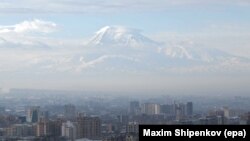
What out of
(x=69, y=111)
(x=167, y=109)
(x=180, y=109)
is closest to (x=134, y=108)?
(x=167, y=109)

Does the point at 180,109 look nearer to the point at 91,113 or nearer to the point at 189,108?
the point at 189,108

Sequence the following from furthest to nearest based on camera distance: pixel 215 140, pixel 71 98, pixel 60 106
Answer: pixel 71 98 → pixel 60 106 → pixel 215 140

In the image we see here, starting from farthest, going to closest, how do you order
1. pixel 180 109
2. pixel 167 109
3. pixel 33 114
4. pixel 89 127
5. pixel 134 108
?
pixel 134 108, pixel 167 109, pixel 33 114, pixel 180 109, pixel 89 127

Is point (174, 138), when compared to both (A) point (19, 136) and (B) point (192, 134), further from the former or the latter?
(A) point (19, 136)

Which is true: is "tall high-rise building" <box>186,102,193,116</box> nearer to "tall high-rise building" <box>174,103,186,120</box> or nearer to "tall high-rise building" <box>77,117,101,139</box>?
"tall high-rise building" <box>174,103,186,120</box>

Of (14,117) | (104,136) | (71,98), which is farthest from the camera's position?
(71,98)

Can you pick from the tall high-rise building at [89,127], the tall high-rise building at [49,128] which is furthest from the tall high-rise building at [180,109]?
the tall high-rise building at [49,128]

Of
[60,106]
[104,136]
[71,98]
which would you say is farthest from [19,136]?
[71,98]
